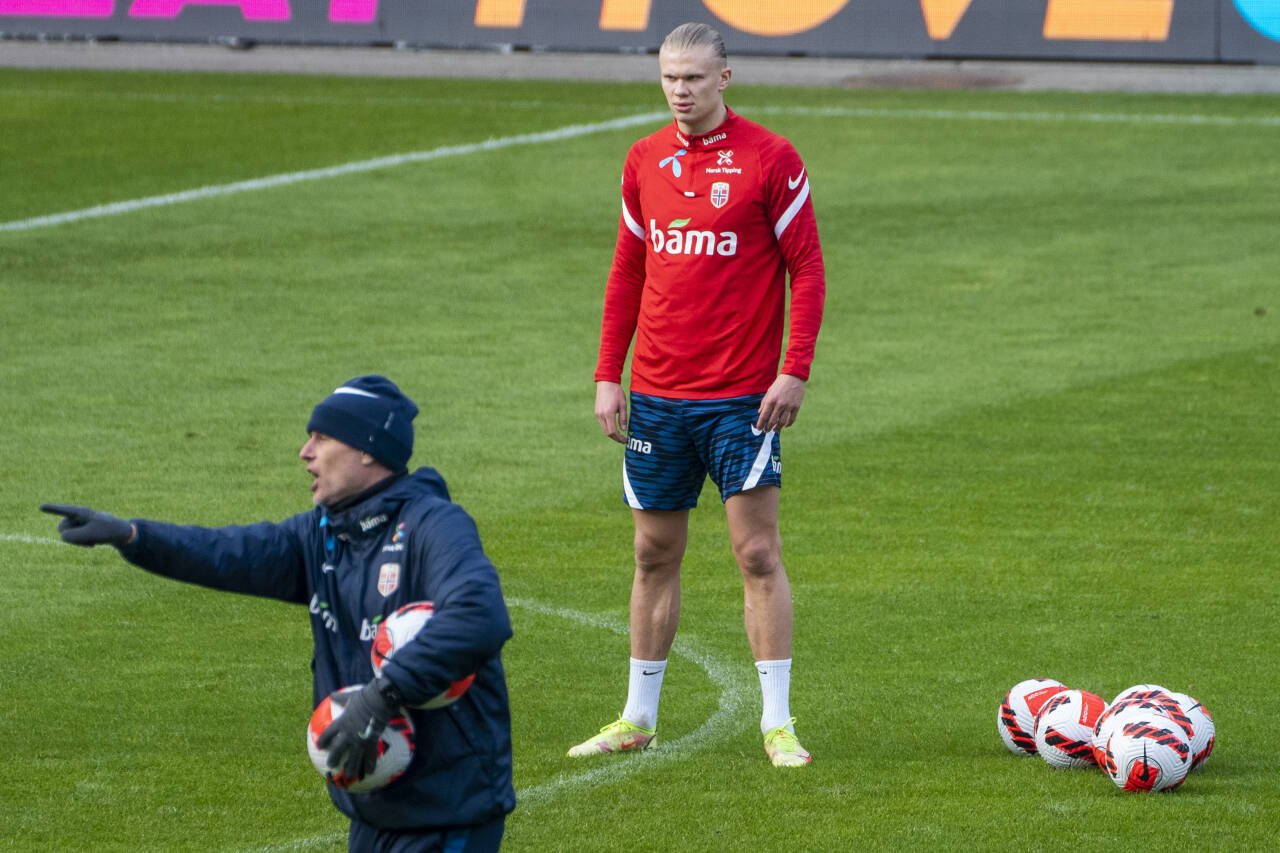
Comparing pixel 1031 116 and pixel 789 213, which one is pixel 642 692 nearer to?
pixel 789 213

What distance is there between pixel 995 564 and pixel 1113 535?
3.16 ft

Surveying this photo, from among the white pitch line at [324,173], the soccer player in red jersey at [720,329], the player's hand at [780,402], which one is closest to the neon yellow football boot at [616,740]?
the soccer player in red jersey at [720,329]

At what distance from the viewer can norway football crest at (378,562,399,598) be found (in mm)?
4430

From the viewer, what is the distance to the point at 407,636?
14.0ft

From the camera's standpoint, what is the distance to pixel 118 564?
32.1 ft

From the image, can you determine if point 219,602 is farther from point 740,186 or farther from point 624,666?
point 740,186

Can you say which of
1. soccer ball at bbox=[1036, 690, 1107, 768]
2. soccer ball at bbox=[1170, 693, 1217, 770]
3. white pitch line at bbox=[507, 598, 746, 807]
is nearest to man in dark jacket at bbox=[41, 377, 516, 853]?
white pitch line at bbox=[507, 598, 746, 807]

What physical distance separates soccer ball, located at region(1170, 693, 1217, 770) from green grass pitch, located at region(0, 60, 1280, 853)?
0.39 ft

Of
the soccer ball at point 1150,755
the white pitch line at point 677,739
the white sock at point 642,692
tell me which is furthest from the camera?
the white sock at point 642,692

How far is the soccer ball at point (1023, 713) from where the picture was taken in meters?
6.94

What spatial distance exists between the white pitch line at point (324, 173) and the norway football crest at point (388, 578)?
57.0 feet

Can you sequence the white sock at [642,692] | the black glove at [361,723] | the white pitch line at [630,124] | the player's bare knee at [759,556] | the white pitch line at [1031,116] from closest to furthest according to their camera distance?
the black glove at [361,723] → the player's bare knee at [759,556] → the white sock at [642,692] → the white pitch line at [630,124] → the white pitch line at [1031,116]

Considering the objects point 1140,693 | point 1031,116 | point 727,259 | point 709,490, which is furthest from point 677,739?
point 1031,116

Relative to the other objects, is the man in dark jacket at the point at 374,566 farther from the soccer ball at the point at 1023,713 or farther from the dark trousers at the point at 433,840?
the soccer ball at the point at 1023,713
